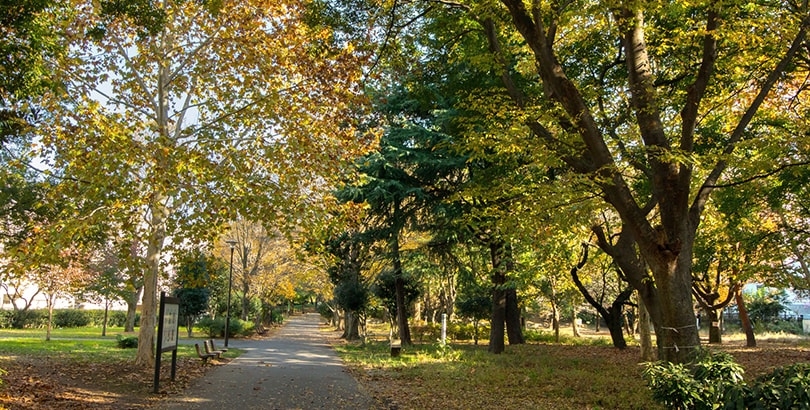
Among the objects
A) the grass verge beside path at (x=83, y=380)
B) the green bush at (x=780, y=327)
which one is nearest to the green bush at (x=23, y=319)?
the grass verge beside path at (x=83, y=380)

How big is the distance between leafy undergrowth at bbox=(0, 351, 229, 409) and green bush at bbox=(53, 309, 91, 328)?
30884 millimetres

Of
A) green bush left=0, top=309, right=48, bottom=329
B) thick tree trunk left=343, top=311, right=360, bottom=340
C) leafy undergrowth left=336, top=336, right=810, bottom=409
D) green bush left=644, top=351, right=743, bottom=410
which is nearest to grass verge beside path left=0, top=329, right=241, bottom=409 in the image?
leafy undergrowth left=336, top=336, right=810, bottom=409

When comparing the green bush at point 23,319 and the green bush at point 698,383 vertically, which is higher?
the green bush at point 698,383

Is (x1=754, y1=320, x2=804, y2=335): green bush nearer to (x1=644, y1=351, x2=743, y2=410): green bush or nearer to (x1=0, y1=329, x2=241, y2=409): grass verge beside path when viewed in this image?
(x1=644, y1=351, x2=743, y2=410): green bush

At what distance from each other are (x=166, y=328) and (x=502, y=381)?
7.01m

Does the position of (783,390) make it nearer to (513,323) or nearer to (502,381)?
(502,381)

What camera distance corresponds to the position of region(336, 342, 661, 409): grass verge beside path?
931 centimetres

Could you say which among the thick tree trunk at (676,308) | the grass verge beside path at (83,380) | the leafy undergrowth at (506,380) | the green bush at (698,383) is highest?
the thick tree trunk at (676,308)

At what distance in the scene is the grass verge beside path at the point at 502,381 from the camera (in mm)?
9312

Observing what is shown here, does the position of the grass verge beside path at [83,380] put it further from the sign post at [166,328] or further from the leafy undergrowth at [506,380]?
the leafy undergrowth at [506,380]

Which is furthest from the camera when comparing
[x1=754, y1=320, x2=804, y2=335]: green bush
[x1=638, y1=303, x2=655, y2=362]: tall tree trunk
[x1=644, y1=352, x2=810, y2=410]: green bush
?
[x1=754, y1=320, x2=804, y2=335]: green bush

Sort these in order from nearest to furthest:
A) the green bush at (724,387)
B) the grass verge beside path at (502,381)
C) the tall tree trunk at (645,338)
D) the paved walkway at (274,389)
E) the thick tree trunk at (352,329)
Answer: the green bush at (724,387), the paved walkway at (274,389), the grass verge beside path at (502,381), the tall tree trunk at (645,338), the thick tree trunk at (352,329)

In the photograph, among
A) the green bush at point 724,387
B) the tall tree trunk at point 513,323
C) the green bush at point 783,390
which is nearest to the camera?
the green bush at point 783,390

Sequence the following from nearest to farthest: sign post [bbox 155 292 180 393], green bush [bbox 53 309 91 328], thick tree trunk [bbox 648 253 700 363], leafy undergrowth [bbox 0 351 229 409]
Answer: thick tree trunk [bbox 648 253 700 363] < leafy undergrowth [bbox 0 351 229 409] < sign post [bbox 155 292 180 393] < green bush [bbox 53 309 91 328]
